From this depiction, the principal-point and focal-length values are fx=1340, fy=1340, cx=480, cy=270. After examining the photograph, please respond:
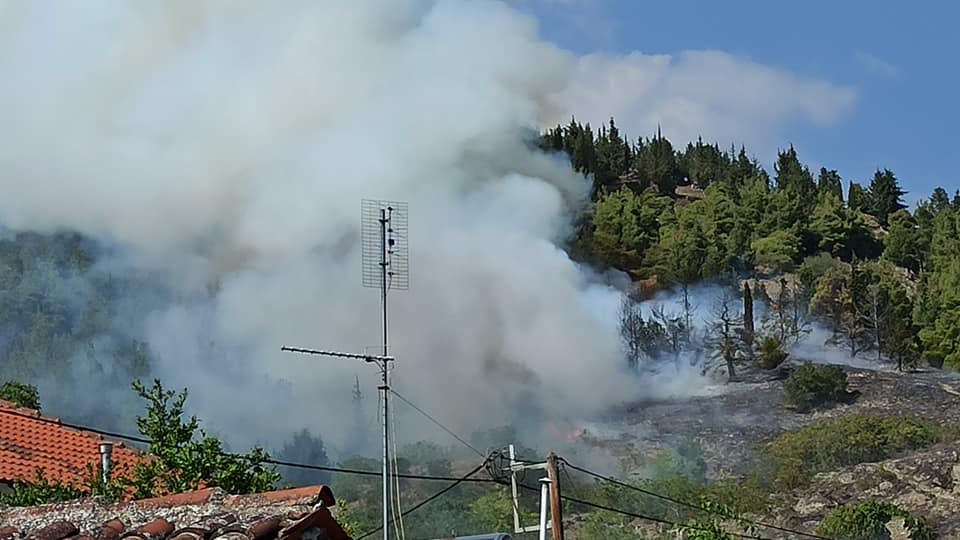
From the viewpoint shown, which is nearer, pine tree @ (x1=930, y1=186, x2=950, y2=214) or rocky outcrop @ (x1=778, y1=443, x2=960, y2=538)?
rocky outcrop @ (x1=778, y1=443, x2=960, y2=538)

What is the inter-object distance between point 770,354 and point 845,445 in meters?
15.0

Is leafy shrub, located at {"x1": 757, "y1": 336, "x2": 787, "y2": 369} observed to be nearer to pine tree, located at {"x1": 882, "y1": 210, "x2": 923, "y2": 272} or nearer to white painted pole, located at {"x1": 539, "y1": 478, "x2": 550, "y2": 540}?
pine tree, located at {"x1": 882, "y1": 210, "x2": 923, "y2": 272}

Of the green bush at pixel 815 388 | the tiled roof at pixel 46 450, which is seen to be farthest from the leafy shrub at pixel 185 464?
the green bush at pixel 815 388

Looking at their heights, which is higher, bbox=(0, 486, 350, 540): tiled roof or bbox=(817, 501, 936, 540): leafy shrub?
bbox=(0, 486, 350, 540): tiled roof

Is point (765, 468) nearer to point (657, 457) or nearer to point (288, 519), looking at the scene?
point (657, 457)

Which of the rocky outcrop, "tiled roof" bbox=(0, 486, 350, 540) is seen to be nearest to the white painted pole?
"tiled roof" bbox=(0, 486, 350, 540)

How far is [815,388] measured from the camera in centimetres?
6091

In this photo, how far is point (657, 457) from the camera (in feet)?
185

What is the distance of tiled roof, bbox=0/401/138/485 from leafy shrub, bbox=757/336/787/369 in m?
49.8

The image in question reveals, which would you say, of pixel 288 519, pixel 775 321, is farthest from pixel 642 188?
pixel 288 519

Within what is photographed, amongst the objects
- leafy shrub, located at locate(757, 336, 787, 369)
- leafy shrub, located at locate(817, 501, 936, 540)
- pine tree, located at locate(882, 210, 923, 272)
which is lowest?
leafy shrub, located at locate(817, 501, 936, 540)

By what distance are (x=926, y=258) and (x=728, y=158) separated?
54.1ft

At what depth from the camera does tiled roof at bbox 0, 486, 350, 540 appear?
6629 millimetres

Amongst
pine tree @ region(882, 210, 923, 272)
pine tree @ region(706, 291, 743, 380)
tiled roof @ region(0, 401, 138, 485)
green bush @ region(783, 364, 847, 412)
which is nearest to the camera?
Result: tiled roof @ region(0, 401, 138, 485)
